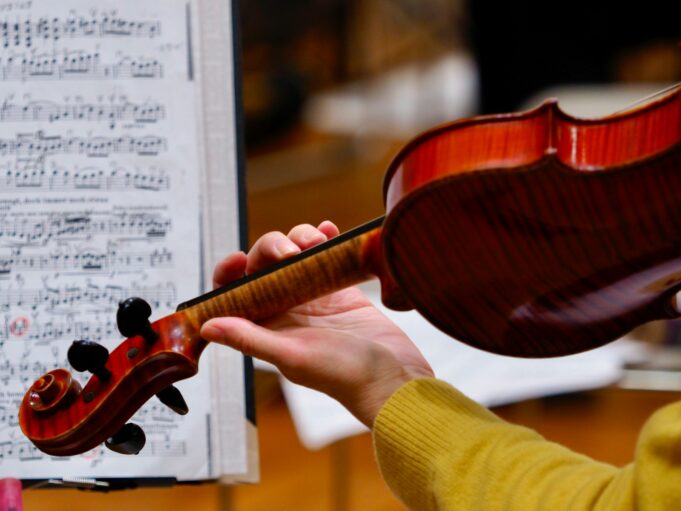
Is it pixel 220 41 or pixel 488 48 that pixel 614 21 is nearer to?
pixel 488 48

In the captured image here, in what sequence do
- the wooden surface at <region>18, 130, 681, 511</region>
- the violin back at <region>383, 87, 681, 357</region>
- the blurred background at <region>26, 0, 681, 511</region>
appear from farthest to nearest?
1. the blurred background at <region>26, 0, 681, 511</region>
2. the wooden surface at <region>18, 130, 681, 511</region>
3. the violin back at <region>383, 87, 681, 357</region>

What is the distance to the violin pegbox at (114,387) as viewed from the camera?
76 cm

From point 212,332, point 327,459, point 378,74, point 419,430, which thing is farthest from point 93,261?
point 378,74

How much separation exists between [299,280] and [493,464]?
0.22m

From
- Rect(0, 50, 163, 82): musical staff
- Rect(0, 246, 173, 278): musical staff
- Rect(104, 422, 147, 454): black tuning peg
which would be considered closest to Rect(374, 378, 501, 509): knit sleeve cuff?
Rect(104, 422, 147, 454): black tuning peg

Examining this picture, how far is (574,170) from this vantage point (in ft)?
2.01

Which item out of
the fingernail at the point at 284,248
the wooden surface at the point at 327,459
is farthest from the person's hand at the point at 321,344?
the wooden surface at the point at 327,459

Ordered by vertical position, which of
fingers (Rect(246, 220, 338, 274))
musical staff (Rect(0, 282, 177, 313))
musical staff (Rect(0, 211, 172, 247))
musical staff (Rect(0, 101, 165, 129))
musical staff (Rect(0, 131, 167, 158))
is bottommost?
musical staff (Rect(0, 282, 177, 313))

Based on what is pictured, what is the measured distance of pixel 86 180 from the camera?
36.5 inches

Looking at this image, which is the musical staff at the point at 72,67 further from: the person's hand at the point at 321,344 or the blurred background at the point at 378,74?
the blurred background at the point at 378,74

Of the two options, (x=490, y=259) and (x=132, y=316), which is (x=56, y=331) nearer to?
A: (x=132, y=316)

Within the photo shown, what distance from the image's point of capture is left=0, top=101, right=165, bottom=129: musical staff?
0.92m

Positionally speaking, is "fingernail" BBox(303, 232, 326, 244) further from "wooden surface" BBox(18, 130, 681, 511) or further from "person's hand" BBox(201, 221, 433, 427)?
"wooden surface" BBox(18, 130, 681, 511)

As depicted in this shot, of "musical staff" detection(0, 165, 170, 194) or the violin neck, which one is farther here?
"musical staff" detection(0, 165, 170, 194)
